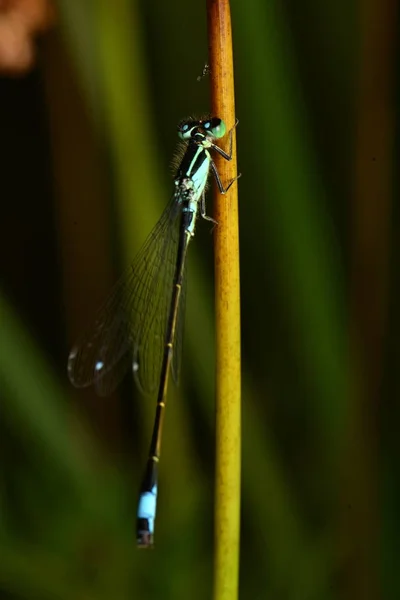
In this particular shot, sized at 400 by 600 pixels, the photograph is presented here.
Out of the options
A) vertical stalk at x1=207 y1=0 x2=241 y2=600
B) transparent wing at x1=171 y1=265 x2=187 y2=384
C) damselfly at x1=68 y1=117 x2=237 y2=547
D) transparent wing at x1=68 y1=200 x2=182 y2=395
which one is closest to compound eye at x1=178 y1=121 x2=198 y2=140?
damselfly at x1=68 y1=117 x2=237 y2=547

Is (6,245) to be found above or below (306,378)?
above

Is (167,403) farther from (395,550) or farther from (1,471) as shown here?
(395,550)

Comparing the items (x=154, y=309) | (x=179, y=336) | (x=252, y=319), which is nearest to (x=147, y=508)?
(x=179, y=336)

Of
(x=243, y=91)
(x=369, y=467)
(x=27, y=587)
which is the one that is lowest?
(x=27, y=587)

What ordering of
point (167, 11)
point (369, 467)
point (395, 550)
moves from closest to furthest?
1. point (395, 550)
2. point (369, 467)
3. point (167, 11)

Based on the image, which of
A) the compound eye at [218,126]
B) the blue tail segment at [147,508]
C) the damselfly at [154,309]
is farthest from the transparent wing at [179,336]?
the compound eye at [218,126]

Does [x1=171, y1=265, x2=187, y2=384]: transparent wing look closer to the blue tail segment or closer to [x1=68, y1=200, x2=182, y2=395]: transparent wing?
[x1=68, y1=200, x2=182, y2=395]: transparent wing

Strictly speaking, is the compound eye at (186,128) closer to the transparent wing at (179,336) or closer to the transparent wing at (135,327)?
the transparent wing at (135,327)

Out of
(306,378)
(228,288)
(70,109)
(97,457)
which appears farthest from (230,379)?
(70,109)
